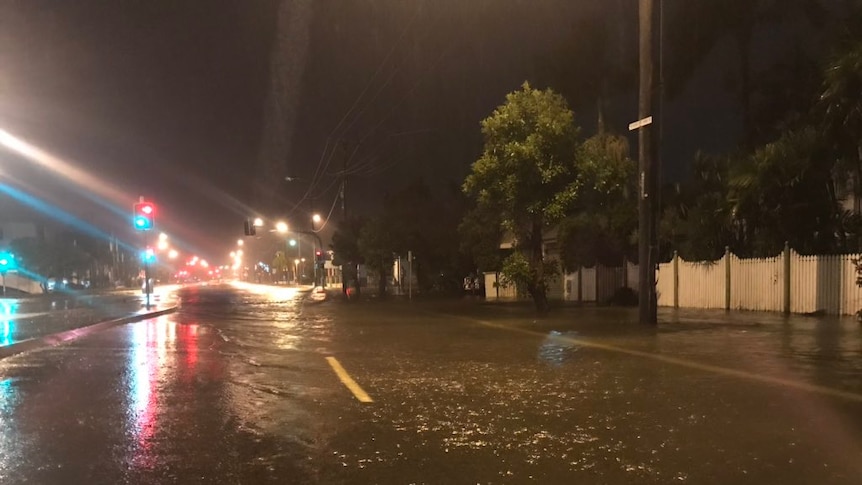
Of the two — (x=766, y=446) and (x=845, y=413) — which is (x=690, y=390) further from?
(x=766, y=446)

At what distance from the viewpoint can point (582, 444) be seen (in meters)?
6.38

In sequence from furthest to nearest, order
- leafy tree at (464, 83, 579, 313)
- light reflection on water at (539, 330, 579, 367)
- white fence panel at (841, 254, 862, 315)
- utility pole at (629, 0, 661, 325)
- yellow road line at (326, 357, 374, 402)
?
1. leafy tree at (464, 83, 579, 313)
2. white fence panel at (841, 254, 862, 315)
3. utility pole at (629, 0, 661, 325)
4. light reflection on water at (539, 330, 579, 367)
5. yellow road line at (326, 357, 374, 402)

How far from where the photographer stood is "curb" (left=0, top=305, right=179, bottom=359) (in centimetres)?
1377

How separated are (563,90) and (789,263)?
628 inches

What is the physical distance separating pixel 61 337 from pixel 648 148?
47.2ft

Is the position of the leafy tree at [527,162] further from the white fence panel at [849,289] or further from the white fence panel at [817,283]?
the white fence panel at [849,289]

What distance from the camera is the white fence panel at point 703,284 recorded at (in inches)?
894

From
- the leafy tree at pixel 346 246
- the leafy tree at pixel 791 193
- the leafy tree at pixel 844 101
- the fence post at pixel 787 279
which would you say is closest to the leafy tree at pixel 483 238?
the leafy tree at pixel 791 193

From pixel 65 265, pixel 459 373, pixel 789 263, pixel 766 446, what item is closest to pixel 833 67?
pixel 789 263

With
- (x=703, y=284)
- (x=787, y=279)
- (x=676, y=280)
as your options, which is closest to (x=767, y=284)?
(x=787, y=279)

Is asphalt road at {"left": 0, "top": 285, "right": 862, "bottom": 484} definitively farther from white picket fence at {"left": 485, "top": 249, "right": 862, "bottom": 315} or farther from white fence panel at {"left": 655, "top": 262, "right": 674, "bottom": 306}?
white fence panel at {"left": 655, "top": 262, "right": 674, "bottom": 306}

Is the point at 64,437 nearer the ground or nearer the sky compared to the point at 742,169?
nearer the ground

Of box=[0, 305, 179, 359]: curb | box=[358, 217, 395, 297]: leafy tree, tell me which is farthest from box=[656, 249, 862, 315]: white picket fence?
box=[358, 217, 395, 297]: leafy tree

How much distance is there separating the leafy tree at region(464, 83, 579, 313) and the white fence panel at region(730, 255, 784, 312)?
5.95m
